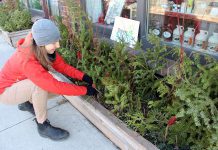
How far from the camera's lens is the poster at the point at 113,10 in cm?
317

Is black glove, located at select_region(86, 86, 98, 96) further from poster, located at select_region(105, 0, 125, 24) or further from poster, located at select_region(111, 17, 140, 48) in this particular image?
poster, located at select_region(105, 0, 125, 24)

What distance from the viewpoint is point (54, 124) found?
2.51 m

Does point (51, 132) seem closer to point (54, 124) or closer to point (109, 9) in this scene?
point (54, 124)

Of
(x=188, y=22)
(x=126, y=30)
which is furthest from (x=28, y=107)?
(x=188, y=22)

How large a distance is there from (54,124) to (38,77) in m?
0.70

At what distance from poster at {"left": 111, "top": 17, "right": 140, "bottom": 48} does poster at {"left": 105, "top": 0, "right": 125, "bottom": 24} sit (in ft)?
0.75

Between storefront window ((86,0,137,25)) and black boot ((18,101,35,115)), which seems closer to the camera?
black boot ((18,101,35,115))

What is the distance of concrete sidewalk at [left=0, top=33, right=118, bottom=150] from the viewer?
7.32 ft

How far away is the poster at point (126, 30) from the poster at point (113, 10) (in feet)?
0.75

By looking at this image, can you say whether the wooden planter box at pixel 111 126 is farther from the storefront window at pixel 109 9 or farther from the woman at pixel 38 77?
the storefront window at pixel 109 9

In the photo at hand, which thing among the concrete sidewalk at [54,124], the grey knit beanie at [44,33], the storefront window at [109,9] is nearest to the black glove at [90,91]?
the concrete sidewalk at [54,124]

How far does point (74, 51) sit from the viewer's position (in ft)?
9.92

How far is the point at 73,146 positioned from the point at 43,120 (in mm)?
402

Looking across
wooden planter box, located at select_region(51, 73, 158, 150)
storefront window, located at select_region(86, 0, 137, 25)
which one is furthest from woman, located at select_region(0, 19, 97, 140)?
storefront window, located at select_region(86, 0, 137, 25)
